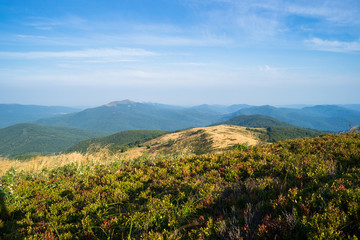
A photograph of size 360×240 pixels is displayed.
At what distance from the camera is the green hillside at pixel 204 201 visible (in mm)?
3363

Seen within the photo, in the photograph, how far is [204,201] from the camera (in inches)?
182

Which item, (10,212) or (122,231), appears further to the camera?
(10,212)

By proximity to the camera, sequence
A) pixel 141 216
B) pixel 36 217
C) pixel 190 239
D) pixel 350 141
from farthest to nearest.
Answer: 1. pixel 350 141
2. pixel 36 217
3. pixel 141 216
4. pixel 190 239

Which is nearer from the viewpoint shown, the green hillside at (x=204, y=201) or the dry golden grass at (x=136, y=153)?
the green hillside at (x=204, y=201)

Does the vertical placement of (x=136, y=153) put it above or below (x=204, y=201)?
below

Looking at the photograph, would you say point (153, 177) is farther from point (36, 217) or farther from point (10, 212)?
point (10, 212)

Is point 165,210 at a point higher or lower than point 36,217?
higher

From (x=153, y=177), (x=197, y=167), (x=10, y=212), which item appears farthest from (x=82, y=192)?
(x=197, y=167)

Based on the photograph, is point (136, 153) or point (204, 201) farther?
point (136, 153)

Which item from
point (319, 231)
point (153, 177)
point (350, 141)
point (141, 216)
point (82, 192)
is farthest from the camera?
point (350, 141)

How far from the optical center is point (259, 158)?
7496 millimetres

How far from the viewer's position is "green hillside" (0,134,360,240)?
336cm

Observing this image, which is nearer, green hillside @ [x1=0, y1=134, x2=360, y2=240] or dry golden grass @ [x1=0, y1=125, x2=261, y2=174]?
green hillside @ [x1=0, y1=134, x2=360, y2=240]

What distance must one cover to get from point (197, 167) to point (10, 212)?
597 cm
